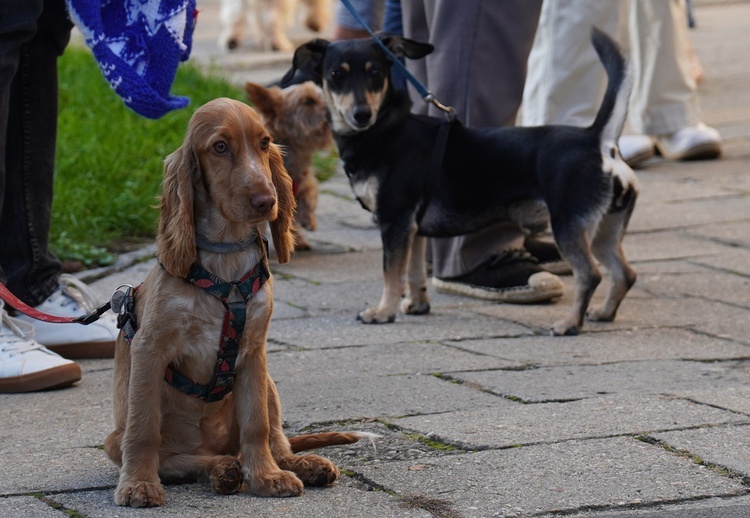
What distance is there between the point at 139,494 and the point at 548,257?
3.05m

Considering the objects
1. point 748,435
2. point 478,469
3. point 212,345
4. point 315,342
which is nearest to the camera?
point 212,345

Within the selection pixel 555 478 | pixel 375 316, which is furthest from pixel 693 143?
pixel 555 478

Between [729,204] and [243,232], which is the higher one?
[243,232]

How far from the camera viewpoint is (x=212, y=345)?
96.7 inches

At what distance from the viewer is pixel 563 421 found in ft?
9.73

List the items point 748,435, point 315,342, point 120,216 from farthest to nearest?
point 120,216
point 315,342
point 748,435

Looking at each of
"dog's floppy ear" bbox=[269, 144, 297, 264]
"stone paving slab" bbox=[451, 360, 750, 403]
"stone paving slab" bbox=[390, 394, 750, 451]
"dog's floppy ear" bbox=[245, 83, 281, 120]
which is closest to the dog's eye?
"dog's floppy ear" bbox=[245, 83, 281, 120]

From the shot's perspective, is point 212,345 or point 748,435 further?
point 748,435

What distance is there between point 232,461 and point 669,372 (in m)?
1.57

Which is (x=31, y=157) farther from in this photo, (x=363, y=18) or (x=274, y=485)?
(x=363, y=18)

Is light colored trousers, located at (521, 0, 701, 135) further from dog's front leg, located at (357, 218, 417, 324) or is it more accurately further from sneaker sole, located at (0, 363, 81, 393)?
sneaker sole, located at (0, 363, 81, 393)

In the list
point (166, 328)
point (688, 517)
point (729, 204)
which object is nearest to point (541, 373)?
point (688, 517)

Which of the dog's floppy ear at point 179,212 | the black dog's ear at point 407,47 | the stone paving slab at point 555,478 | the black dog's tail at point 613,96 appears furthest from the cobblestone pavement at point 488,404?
the black dog's ear at point 407,47

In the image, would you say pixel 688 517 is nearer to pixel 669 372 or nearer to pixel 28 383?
pixel 669 372
